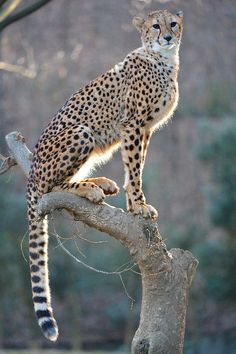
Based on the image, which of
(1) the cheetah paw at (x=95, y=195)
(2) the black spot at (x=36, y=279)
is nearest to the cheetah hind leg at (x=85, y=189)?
(1) the cheetah paw at (x=95, y=195)

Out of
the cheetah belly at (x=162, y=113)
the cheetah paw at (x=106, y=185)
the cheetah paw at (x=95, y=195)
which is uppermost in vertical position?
the cheetah belly at (x=162, y=113)

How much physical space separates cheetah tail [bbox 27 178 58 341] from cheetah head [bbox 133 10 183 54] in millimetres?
1447

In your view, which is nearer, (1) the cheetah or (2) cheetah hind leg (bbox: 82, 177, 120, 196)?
(1) the cheetah

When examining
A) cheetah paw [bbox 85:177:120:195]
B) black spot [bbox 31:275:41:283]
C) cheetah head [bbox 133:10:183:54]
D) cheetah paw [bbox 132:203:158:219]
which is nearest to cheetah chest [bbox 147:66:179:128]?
cheetah head [bbox 133:10:183:54]

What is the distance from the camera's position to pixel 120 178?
66.0 feet

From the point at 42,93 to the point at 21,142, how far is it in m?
14.1

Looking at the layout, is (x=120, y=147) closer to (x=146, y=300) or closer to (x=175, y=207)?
(x=146, y=300)

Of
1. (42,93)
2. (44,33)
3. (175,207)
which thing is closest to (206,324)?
(175,207)

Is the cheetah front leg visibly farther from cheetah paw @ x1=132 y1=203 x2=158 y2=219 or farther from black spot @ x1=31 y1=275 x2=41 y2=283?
black spot @ x1=31 y1=275 x2=41 y2=283

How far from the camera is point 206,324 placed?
1775 cm

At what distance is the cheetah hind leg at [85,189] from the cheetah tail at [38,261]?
0.66 feet

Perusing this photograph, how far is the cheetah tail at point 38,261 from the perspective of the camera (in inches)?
249

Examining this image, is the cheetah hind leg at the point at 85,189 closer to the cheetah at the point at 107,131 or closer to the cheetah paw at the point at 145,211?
the cheetah at the point at 107,131

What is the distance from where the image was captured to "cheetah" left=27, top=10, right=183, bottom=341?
254 inches
